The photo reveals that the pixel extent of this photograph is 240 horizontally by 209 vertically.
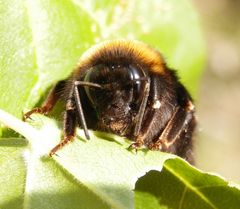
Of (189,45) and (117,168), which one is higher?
(189,45)

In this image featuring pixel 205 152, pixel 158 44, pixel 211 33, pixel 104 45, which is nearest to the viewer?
pixel 104 45

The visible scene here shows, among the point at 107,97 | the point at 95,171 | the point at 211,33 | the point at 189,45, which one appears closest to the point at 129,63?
the point at 107,97

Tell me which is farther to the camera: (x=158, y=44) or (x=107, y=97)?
(x=158, y=44)

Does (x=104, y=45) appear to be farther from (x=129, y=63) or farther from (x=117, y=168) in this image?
(x=117, y=168)

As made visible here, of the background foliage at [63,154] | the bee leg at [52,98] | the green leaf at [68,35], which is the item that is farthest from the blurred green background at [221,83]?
the bee leg at [52,98]

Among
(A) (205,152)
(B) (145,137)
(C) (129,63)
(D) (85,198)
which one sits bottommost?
(A) (205,152)

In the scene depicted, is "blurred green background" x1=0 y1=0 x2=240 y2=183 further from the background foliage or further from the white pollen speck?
the white pollen speck
